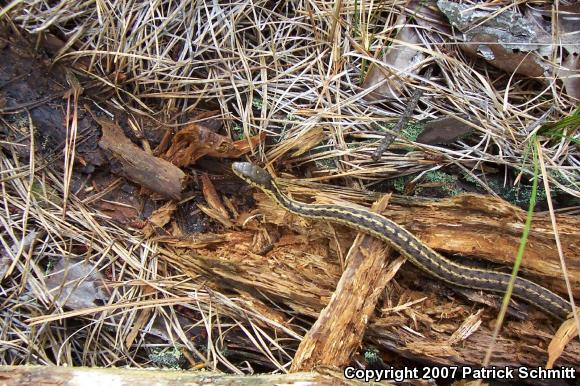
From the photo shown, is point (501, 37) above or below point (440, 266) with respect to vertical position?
above

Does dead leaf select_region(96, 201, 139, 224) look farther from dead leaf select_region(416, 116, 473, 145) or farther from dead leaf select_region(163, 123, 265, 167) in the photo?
dead leaf select_region(416, 116, 473, 145)

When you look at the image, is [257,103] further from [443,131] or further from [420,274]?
[420,274]

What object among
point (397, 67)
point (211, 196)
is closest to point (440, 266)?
point (397, 67)

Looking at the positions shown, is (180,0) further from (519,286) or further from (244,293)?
(519,286)

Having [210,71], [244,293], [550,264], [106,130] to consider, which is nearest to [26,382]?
[244,293]

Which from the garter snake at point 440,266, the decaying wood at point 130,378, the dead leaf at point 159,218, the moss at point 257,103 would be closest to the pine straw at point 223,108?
the moss at point 257,103

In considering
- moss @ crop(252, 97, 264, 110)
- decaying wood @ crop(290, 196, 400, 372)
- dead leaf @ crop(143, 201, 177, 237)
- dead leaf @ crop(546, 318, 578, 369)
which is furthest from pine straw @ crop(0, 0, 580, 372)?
dead leaf @ crop(546, 318, 578, 369)

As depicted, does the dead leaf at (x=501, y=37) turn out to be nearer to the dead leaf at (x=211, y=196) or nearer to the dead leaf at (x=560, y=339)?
the dead leaf at (x=560, y=339)
